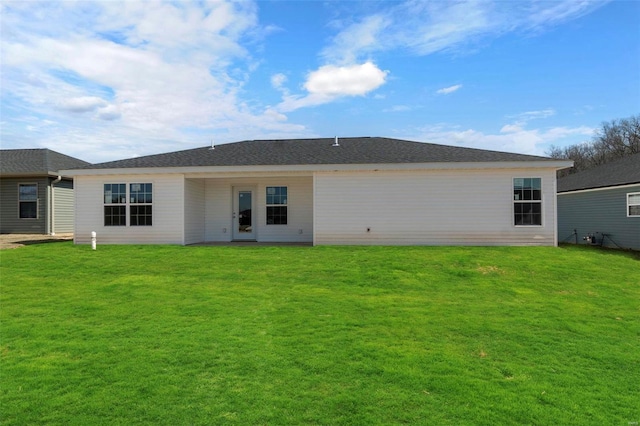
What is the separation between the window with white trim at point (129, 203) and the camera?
14.4m

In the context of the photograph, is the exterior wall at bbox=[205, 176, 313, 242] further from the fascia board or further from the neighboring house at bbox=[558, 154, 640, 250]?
the neighboring house at bbox=[558, 154, 640, 250]

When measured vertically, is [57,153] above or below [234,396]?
above

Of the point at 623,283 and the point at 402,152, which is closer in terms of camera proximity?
the point at 623,283

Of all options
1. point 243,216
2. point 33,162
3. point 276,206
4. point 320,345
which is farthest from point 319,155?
point 33,162

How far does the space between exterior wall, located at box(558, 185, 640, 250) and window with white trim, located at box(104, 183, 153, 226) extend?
63.5 feet

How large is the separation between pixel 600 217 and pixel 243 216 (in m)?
16.5

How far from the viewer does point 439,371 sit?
4.29 metres

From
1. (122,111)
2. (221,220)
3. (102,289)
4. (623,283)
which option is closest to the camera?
(102,289)

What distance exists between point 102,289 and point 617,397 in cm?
885

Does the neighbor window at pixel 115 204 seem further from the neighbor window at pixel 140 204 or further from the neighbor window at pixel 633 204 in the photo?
the neighbor window at pixel 633 204

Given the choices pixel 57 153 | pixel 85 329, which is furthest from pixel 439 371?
Answer: pixel 57 153

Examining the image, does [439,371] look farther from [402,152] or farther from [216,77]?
[216,77]

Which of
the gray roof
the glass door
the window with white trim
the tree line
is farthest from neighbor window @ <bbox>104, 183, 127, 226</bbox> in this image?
the tree line

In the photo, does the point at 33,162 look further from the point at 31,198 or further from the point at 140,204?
the point at 140,204
